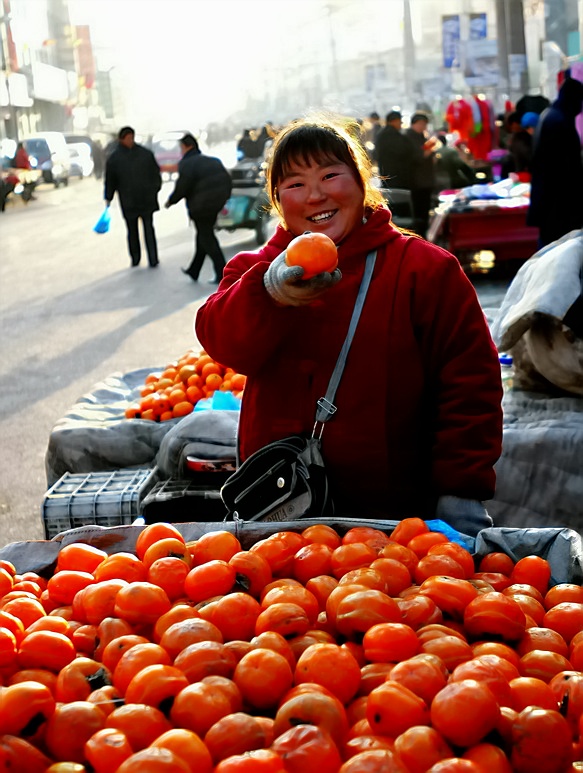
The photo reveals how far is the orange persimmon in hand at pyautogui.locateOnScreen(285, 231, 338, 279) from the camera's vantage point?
2348mm

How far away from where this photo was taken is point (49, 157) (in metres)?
36.8

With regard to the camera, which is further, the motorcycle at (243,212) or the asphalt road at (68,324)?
the motorcycle at (243,212)

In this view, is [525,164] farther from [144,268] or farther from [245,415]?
[245,415]

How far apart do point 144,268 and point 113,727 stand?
13.8 m

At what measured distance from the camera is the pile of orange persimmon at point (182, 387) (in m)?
5.23

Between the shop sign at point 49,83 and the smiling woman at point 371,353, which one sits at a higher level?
the shop sign at point 49,83

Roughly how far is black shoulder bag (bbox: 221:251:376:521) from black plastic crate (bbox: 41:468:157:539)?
60.5 inches

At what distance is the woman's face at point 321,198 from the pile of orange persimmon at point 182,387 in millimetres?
2420

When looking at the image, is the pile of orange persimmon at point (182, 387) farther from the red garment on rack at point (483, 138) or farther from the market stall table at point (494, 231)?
the red garment on rack at point (483, 138)

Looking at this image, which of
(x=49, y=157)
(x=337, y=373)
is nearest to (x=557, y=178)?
(x=337, y=373)

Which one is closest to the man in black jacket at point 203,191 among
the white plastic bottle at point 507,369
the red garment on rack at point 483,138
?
the white plastic bottle at point 507,369

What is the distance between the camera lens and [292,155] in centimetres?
267

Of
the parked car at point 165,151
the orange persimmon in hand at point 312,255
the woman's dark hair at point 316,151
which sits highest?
the parked car at point 165,151

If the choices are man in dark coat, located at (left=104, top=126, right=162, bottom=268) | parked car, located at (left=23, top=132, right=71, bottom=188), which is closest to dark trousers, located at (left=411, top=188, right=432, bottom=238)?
man in dark coat, located at (left=104, top=126, right=162, bottom=268)
